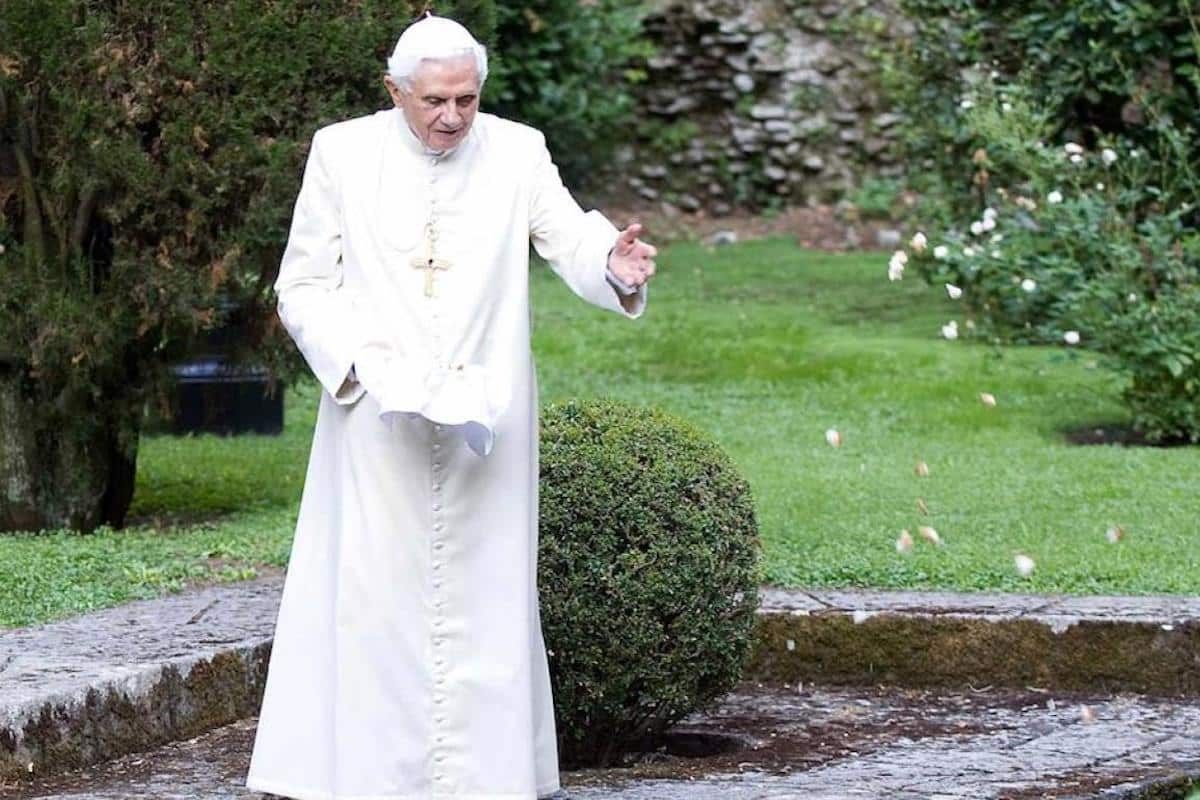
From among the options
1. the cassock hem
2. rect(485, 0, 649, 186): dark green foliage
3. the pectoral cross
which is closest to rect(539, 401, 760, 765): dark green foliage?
the cassock hem

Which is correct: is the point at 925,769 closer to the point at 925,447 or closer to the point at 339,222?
the point at 339,222

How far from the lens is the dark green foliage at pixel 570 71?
52.2ft

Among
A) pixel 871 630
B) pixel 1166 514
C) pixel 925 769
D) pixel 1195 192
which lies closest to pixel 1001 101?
pixel 1195 192

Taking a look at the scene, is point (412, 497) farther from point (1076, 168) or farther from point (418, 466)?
point (1076, 168)

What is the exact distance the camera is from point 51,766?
477 cm

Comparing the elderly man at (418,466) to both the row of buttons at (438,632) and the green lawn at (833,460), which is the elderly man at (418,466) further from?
the green lawn at (833,460)

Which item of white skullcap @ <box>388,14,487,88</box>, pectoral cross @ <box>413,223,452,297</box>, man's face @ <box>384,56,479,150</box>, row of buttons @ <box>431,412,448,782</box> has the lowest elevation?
row of buttons @ <box>431,412,448,782</box>

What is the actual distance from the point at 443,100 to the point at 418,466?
741mm

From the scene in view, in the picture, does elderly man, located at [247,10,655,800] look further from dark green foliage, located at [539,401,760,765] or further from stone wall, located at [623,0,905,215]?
stone wall, located at [623,0,905,215]

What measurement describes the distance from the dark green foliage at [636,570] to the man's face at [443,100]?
34.0 inches

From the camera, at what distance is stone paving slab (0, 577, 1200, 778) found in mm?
5133

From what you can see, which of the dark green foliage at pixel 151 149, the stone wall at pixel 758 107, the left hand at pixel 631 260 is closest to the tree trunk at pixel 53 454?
the dark green foliage at pixel 151 149

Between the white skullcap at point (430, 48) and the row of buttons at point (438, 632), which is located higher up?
the white skullcap at point (430, 48)

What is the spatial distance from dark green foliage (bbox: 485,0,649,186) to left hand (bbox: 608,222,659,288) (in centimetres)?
1087
